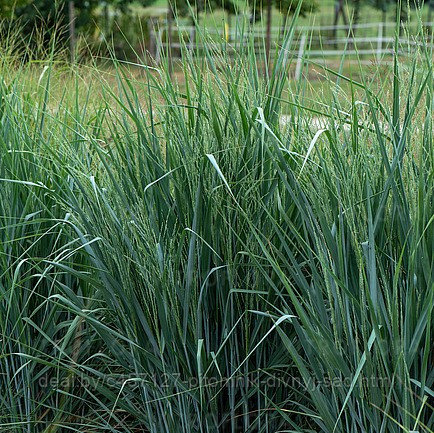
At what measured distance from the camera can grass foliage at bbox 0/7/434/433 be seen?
1669mm

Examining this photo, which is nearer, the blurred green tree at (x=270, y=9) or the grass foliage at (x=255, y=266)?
the grass foliage at (x=255, y=266)

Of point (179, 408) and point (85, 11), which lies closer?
point (179, 408)

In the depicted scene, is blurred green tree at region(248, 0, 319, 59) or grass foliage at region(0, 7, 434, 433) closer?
grass foliage at region(0, 7, 434, 433)

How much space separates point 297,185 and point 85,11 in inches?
548

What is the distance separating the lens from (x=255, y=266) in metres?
1.85

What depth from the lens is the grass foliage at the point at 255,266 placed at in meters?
1.67

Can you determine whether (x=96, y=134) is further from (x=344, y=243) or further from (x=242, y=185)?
(x=344, y=243)

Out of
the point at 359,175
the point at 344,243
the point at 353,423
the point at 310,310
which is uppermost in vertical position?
the point at 359,175

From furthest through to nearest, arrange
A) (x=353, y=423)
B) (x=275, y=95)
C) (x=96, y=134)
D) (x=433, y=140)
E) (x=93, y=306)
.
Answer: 1. (x=96, y=134)
2. (x=93, y=306)
3. (x=275, y=95)
4. (x=433, y=140)
5. (x=353, y=423)

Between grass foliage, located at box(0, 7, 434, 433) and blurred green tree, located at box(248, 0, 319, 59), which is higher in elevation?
blurred green tree, located at box(248, 0, 319, 59)

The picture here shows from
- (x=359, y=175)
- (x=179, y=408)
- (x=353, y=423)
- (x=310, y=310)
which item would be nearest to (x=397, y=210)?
(x=359, y=175)

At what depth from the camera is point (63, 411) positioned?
2.11 metres

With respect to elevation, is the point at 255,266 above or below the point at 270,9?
below

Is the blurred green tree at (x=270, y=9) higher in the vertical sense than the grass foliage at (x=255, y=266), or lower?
higher
